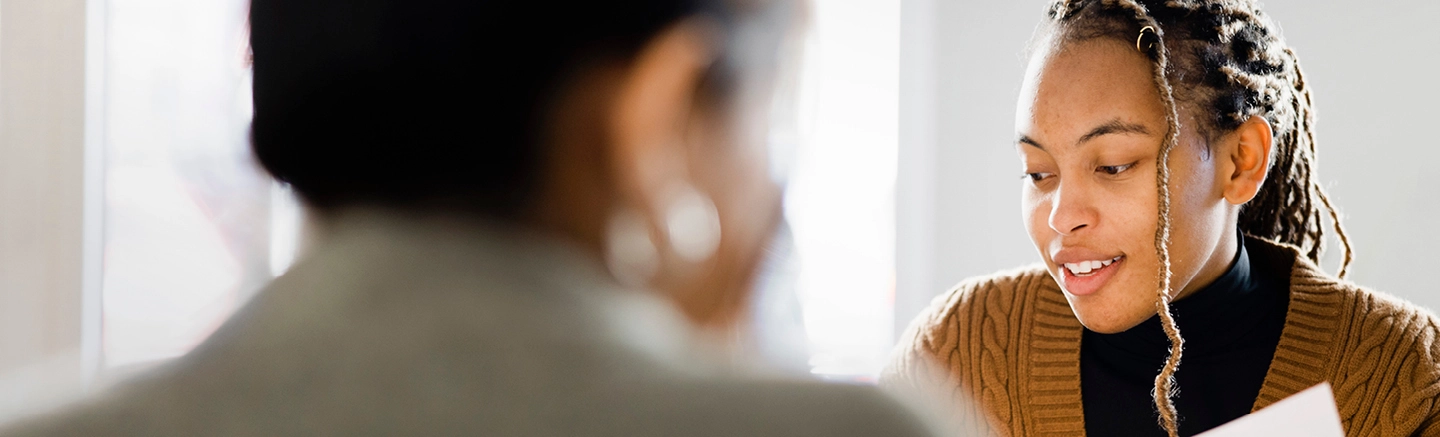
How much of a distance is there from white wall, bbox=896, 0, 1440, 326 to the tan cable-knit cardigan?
3.69 feet

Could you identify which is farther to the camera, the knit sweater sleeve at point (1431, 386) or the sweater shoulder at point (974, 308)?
the sweater shoulder at point (974, 308)

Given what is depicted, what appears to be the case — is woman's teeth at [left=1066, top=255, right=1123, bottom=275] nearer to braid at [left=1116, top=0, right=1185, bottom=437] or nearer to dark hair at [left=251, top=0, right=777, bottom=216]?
braid at [left=1116, top=0, right=1185, bottom=437]

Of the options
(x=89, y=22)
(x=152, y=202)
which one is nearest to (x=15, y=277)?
(x=152, y=202)

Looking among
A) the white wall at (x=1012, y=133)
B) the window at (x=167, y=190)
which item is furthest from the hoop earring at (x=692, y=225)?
the white wall at (x=1012, y=133)

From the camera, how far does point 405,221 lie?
0.36 m

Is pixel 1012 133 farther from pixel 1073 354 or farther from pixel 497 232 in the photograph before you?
pixel 497 232

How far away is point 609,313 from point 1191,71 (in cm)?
101

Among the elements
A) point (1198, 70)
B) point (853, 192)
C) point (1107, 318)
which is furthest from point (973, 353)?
point (853, 192)

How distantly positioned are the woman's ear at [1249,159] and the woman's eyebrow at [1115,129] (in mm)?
130

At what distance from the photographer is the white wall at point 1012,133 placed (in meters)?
2.23

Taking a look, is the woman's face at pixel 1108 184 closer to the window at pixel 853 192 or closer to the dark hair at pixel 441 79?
the dark hair at pixel 441 79

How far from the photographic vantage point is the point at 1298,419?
89 cm

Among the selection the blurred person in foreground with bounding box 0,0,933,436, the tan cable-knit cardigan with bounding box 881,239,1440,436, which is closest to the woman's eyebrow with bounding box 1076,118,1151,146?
the tan cable-knit cardigan with bounding box 881,239,1440,436

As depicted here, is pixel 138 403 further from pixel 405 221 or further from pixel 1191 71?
pixel 1191 71
